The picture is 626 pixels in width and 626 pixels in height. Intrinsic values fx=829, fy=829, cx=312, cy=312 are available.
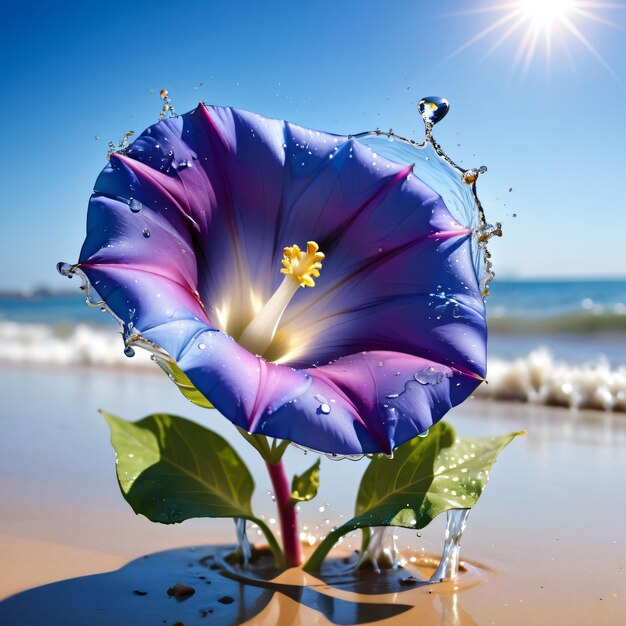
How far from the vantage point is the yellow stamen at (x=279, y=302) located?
3.75ft

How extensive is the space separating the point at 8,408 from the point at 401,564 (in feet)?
7.00

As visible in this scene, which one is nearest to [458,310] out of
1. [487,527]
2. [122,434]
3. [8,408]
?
[122,434]

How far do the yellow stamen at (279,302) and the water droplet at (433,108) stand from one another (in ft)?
1.15

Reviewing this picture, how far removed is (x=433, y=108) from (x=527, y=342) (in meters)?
7.20

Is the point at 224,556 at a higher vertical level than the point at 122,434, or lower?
lower

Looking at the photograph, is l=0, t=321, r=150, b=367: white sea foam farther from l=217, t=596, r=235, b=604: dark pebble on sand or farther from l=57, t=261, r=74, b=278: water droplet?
l=57, t=261, r=74, b=278: water droplet

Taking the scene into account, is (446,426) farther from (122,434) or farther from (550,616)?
(122,434)

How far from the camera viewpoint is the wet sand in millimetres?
1174

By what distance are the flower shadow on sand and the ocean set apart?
50.5 inches

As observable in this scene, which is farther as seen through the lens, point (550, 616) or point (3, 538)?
point (3, 538)

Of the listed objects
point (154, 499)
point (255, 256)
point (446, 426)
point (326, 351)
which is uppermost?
point (255, 256)

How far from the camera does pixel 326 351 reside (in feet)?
3.77

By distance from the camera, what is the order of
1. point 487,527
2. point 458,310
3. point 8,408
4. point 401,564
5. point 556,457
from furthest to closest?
point 8,408 → point 556,457 → point 487,527 → point 401,564 → point 458,310

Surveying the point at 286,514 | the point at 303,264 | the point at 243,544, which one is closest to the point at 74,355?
the point at 243,544
